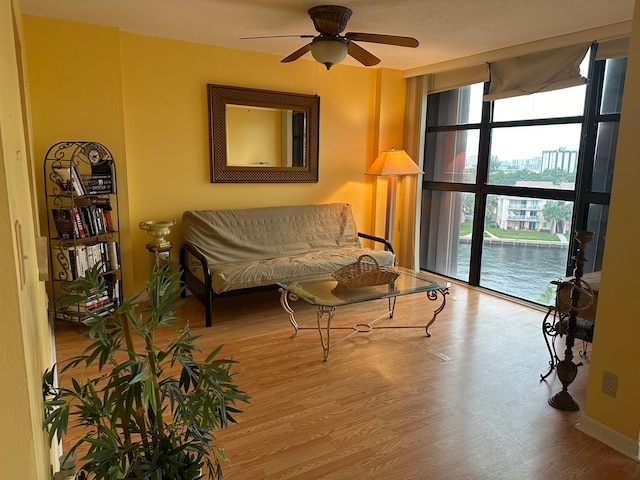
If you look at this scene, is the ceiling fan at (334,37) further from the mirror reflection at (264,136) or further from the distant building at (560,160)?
the distant building at (560,160)

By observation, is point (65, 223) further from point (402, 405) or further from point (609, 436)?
point (609, 436)

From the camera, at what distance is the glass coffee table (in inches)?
122

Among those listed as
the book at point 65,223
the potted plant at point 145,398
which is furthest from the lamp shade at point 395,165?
the potted plant at point 145,398

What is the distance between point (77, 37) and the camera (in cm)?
357

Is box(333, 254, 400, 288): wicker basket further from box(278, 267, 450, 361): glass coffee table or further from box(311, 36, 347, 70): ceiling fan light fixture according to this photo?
box(311, 36, 347, 70): ceiling fan light fixture

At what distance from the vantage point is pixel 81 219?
3.43m

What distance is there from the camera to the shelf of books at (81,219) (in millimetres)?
3383

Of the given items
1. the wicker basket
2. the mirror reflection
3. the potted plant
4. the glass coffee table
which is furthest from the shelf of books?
the potted plant

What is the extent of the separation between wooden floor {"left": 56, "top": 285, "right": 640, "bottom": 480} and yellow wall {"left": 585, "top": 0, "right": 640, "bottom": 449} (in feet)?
0.72

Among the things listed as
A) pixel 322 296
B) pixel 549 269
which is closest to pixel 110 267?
pixel 322 296

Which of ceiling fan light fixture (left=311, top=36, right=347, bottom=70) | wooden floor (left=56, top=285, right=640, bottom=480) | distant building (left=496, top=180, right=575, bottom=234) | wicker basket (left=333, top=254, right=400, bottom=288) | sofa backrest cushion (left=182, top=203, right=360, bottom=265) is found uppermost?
ceiling fan light fixture (left=311, top=36, right=347, bottom=70)

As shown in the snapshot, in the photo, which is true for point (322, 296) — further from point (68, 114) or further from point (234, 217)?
point (68, 114)

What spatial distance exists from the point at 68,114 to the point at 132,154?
58cm

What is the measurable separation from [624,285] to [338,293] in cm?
174
